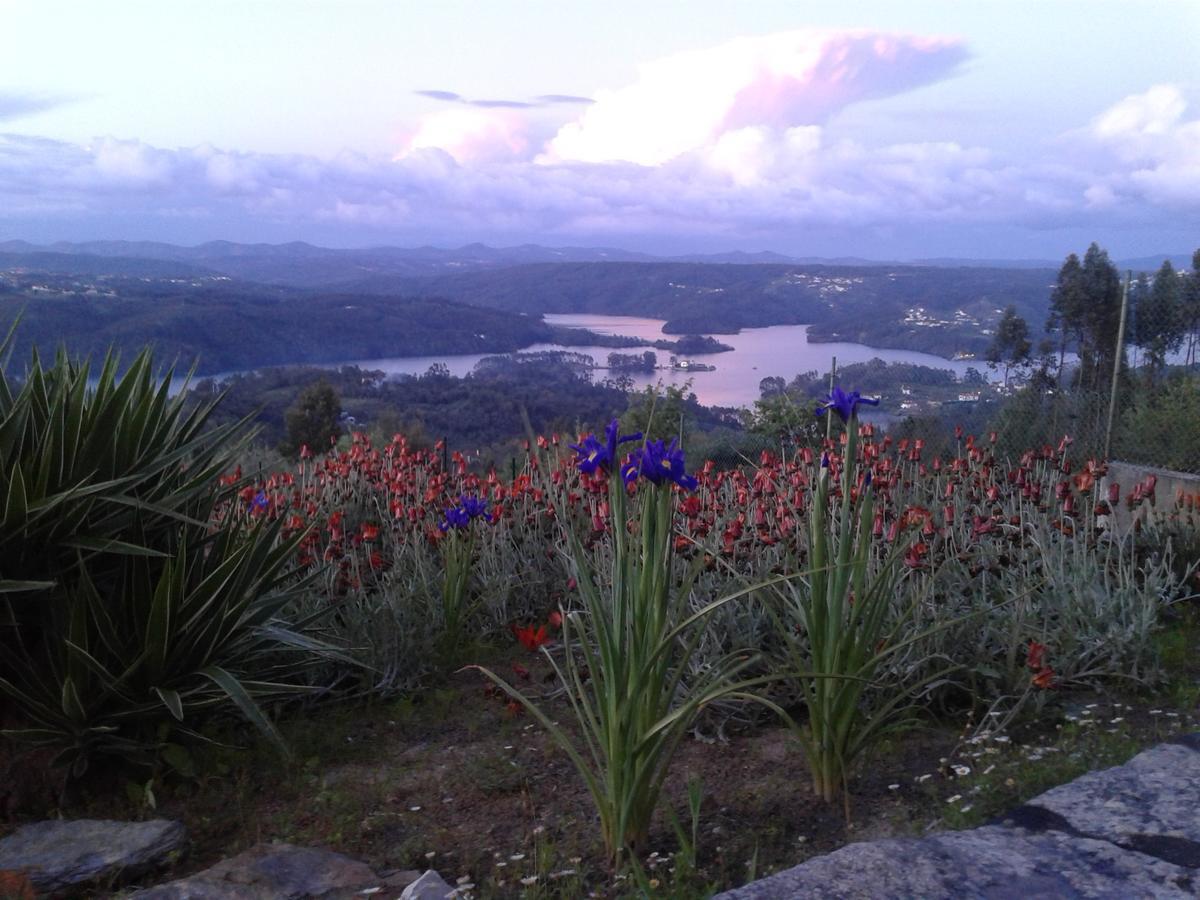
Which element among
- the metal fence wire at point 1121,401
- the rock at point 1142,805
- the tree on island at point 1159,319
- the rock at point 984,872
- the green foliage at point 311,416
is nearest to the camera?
the rock at point 984,872

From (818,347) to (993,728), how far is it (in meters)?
13.8

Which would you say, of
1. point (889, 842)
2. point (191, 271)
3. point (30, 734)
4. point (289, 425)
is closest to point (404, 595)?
point (30, 734)

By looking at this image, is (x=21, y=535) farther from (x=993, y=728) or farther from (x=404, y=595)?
(x=993, y=728)

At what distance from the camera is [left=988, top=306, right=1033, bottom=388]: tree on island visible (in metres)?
11.0

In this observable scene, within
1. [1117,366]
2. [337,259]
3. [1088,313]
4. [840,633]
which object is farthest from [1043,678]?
[337,259]

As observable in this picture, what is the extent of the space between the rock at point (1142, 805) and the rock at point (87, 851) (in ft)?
6.97

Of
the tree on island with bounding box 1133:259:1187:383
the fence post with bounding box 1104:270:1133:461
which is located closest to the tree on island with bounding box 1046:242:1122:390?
the tree on island with bounding box 1133:259:1187:383

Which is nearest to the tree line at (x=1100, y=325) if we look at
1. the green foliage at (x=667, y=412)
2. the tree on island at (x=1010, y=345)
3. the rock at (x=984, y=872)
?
the tree on island at (x=1010, y=345)

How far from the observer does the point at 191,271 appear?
32062mm

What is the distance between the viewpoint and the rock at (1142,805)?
1958 mm

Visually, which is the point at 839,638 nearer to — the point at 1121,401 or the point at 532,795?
the point at 532,795

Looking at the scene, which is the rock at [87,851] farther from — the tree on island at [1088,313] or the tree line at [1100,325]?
the tree on island at [1088,313]

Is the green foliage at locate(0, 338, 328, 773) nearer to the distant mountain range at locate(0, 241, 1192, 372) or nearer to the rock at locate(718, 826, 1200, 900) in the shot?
the rock at locate(718, 826, 1200, 900)

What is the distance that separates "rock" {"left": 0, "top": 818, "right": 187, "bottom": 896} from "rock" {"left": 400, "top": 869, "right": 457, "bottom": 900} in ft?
2.73
